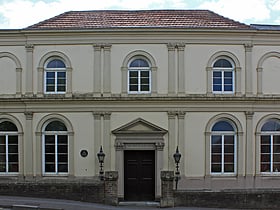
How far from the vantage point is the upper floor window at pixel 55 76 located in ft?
78.8

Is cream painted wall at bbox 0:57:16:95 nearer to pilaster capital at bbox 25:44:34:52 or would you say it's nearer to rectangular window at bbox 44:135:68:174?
pilaster capital at bbox 25:44:34:52

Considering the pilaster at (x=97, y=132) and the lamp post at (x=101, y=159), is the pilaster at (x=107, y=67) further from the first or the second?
the lamp post at (x=101, y=159)

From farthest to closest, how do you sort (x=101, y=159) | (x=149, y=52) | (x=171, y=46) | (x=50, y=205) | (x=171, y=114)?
(x=149, y=52)
(x=171, y=46)
(x=171, y=114)
(x=101, y=159)
(x=50, y=205)

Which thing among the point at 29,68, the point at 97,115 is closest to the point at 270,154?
the point at 97,115

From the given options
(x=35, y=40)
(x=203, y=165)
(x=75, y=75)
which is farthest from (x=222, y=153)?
(x=35, y=40)

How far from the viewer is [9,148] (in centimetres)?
2402

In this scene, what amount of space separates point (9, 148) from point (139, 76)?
7489 mm

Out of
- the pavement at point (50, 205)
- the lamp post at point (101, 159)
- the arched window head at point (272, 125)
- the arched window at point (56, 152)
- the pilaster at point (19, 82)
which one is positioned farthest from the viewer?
the arched window head at point (272, 125)

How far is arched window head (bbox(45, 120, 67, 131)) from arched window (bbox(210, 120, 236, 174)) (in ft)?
24.7

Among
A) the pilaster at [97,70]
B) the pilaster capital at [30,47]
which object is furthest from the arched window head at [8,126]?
the pilaster at [97,70]

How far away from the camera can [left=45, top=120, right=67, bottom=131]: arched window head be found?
78.4ft

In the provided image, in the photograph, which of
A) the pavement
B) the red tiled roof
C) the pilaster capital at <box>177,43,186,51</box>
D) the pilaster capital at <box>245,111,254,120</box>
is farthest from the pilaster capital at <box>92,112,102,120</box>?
the pilaster capital at <box>245,111,254,120</box>

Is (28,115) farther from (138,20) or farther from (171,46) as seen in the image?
(171,46)

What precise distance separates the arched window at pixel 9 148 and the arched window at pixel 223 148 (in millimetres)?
9836
